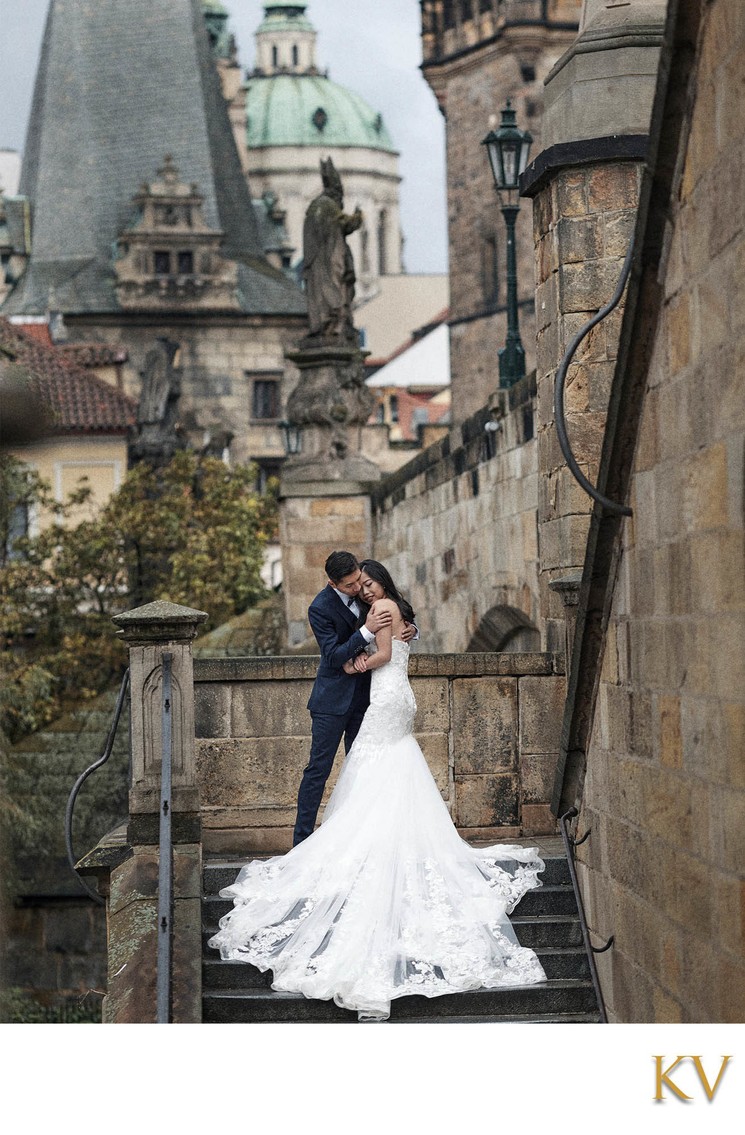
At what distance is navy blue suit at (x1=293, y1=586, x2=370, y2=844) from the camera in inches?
372

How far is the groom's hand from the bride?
33 millimetres

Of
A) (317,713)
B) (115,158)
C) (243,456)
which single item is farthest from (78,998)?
(115,158)

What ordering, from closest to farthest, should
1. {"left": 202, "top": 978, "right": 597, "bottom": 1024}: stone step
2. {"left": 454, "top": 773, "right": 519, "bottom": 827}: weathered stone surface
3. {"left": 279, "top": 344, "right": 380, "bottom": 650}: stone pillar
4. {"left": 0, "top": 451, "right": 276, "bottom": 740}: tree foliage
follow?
{"left": 202, "top": 978, "right": 597, "bottom": 1024}: stone step → {"left": 454, "top": 773, "right": 519, "bottom": 827}: weathered stone surface → {"left": 279, "top": 344, "right": 380, "bottom": 650}: stone pillar → {"left": 0, "top": 451, "right": 276, "bottom": 740}: tree foliage

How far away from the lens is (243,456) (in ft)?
199

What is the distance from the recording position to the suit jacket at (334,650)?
9.39m

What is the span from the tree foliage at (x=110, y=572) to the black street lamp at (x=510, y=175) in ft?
43.0

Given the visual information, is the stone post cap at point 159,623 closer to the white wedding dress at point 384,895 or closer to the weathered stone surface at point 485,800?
the white wedding dress at point 384,895

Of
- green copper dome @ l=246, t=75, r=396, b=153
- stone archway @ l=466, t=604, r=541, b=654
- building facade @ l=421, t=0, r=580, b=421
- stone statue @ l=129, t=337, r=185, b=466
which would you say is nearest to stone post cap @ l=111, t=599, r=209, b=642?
stone archway @ l=466, t=604, r=541, b=654

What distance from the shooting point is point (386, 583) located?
933 centimetres

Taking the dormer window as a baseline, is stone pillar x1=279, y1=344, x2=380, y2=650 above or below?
below

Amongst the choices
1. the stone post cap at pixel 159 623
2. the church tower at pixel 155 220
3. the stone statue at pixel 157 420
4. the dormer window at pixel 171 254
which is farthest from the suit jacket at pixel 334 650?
the dormer window at pixel 171 254

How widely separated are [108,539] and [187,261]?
96.6 feet
